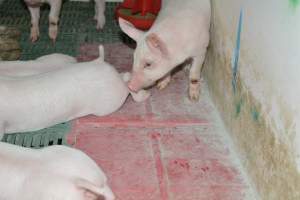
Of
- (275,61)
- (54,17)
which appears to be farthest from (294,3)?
(54,17)

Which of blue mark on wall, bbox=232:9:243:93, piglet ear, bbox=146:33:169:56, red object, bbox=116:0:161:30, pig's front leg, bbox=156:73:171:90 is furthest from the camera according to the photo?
red object, bbox=116:0:161:30

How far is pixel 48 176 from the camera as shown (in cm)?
230

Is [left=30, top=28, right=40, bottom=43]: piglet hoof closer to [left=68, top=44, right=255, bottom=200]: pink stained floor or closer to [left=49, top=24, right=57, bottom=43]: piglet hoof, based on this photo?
[left=49, top=24, right=57, bottom=43]: piglet hoof

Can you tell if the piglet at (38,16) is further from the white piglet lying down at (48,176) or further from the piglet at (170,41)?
the white piglet lying down at (48,176)

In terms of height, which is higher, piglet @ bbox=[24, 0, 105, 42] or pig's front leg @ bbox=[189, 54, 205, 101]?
Result: pig's front leg @ bbox=[189, 54, 205, 101]

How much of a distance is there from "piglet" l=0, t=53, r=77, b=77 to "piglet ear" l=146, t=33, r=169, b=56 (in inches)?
30.5

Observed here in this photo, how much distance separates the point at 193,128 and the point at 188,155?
36 cm

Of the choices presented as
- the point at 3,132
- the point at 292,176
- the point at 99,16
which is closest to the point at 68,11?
the point at 99,16

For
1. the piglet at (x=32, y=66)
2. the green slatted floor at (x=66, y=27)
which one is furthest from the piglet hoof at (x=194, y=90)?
the green slatted floor at (x=66, y=27)

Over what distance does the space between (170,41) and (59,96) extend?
86 centimetres

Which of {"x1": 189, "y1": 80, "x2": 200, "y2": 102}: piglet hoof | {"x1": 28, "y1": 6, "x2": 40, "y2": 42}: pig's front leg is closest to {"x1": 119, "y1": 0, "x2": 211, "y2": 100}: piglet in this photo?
{"x1": 189, "y1": 80, "x2": 200, "y2": 102}: piglet hoof

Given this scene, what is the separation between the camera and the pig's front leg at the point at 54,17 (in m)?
4.71

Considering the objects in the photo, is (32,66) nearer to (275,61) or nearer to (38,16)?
(38,16)

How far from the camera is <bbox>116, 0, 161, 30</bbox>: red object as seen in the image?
4.35 meters
